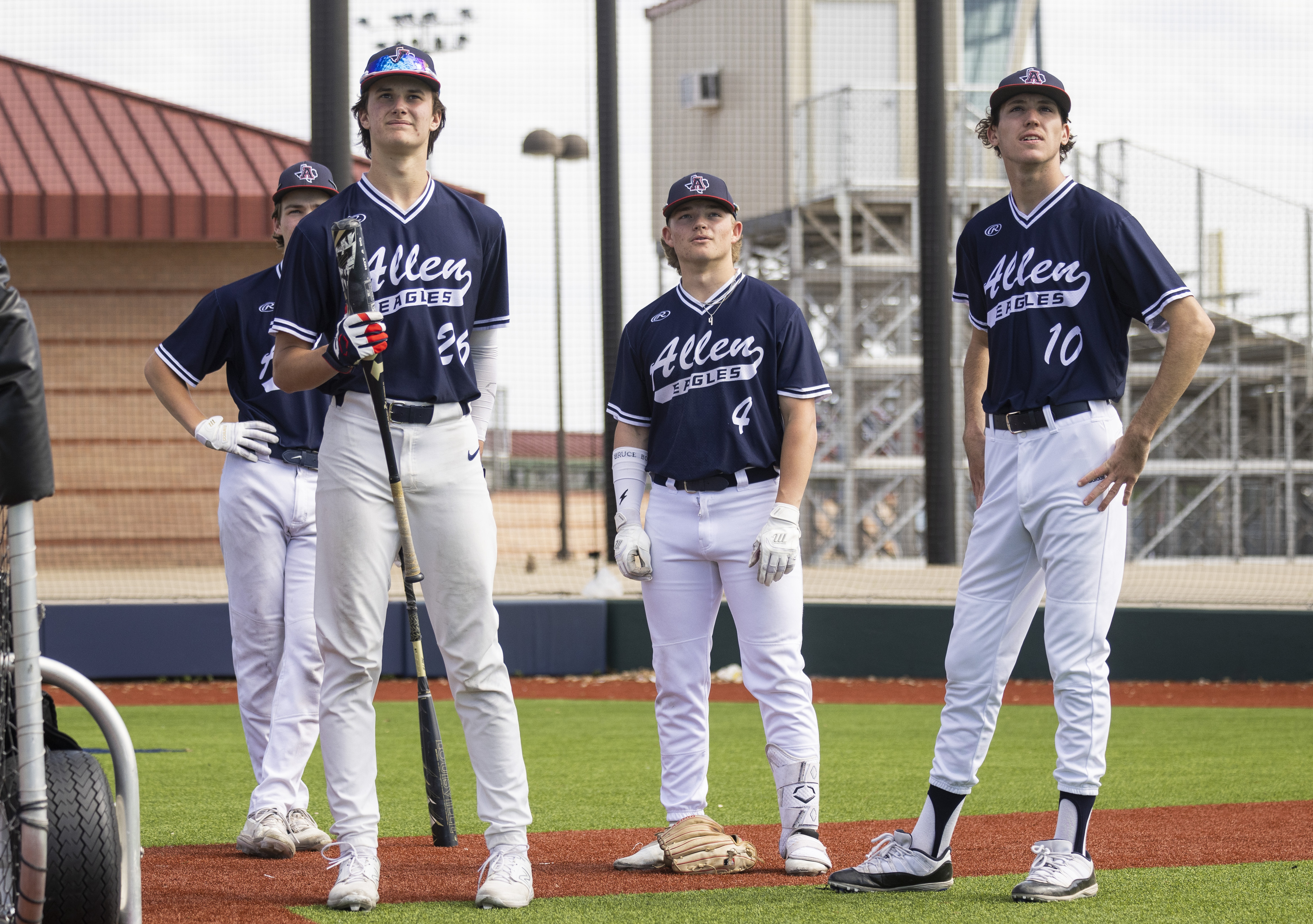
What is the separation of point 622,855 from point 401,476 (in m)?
1.46

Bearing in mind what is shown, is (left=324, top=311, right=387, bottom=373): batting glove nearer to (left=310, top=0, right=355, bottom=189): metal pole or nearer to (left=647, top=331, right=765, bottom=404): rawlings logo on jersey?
(left=647, top=331, right=765, bottom=404): rawlings logo on jersey

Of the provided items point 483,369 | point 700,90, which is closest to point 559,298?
point 700,90

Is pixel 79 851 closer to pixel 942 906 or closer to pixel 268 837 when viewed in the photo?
pixel 268 837

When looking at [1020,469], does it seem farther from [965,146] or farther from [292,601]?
[965,146]

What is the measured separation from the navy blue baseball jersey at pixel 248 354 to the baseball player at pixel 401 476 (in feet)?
3.26

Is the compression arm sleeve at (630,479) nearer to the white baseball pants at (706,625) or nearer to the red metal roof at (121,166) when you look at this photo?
the white baseball pants at (706,625)

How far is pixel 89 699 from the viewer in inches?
110

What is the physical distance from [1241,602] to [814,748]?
6652 mm

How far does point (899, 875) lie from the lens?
357 cm

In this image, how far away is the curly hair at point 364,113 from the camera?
3547mm

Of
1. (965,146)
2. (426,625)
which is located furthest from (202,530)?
(965,146)

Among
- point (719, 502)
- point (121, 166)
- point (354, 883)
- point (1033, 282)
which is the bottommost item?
point (354, 883)

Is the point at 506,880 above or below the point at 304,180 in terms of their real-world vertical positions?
below

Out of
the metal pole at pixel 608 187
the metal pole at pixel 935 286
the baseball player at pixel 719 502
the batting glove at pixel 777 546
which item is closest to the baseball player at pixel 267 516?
the baseball player at pixel 719 502
